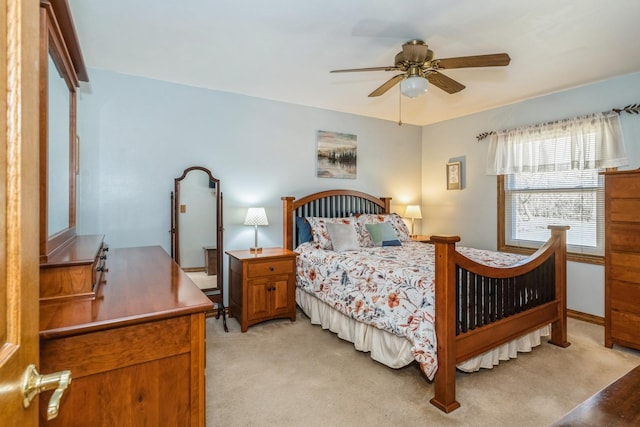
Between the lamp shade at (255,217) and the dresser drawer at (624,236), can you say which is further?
the lamp shade at (255,217)

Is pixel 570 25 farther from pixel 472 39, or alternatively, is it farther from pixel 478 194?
pixel 478 194

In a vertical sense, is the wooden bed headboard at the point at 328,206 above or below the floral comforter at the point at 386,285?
above

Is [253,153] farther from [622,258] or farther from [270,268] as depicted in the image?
[622,258]

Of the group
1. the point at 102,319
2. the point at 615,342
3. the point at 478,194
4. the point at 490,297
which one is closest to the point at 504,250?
the point at 478,194

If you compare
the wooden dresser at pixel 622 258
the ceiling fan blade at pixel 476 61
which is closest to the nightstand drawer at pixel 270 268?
the ceiling fan blade at pixel 476 61

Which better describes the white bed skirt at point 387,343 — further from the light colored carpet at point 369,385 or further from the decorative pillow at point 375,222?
the decorative pillow at point 375,222

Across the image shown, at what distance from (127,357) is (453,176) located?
466 cm

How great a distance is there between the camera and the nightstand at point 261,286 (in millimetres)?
3275

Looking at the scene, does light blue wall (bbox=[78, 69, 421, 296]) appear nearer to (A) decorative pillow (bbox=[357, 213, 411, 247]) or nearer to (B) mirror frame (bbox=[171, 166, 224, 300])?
(B) mirror frame (bbox=[171, 166, 224, 300])

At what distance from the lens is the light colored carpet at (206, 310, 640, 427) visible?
6.51 ft

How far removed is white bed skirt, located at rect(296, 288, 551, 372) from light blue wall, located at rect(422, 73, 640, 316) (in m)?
1.06

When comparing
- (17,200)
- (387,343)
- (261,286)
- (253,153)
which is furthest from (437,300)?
(253,153)

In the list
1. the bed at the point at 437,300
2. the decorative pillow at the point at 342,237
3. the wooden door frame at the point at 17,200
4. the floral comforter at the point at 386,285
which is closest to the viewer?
the wooden door frame at the point at 17,200

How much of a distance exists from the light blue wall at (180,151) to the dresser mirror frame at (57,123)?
106 centimetres
